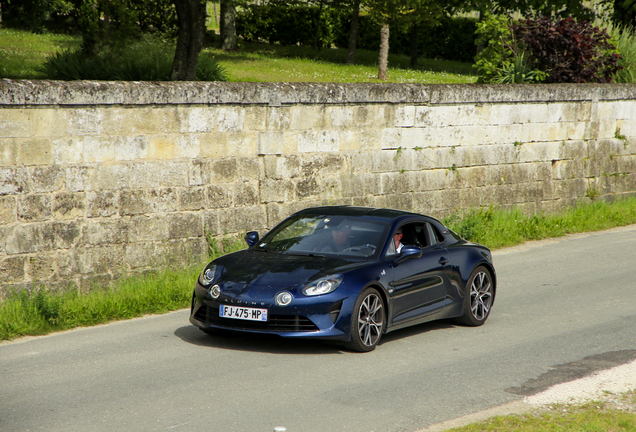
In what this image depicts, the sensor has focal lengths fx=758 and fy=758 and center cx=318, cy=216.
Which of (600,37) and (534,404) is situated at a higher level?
(600,37)

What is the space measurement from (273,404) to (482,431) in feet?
5.12

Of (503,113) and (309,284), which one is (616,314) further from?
(503,113)

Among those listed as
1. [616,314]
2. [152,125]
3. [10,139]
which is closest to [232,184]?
[152,125]

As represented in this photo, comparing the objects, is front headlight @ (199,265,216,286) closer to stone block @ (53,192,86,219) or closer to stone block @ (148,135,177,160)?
stone block @ (53,192,86,219)

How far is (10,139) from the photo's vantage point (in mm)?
8633

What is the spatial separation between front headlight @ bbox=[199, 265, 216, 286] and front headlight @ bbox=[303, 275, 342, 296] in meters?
1.05

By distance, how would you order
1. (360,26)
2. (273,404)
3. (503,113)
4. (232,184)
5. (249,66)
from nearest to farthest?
1. (273,404)
2. (232,184)
3. (503,113)
4. (249,66)
5. (360,26)

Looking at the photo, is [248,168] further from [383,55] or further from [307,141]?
[383,55]

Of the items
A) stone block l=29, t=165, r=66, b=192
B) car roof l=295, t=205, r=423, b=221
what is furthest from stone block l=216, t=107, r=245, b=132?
car roof l=295, t=205, r=423, b=221

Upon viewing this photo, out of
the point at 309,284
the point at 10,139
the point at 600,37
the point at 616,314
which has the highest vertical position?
the point at 600,37

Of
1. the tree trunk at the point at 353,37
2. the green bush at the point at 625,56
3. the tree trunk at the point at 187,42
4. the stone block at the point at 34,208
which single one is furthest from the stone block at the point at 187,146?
the tree trunk at the point at 353,37

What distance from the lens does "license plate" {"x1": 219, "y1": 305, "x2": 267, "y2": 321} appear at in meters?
7.01

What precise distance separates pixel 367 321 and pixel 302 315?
72 cm

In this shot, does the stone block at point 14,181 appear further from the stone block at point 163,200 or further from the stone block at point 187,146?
the stone block at point 187,146
